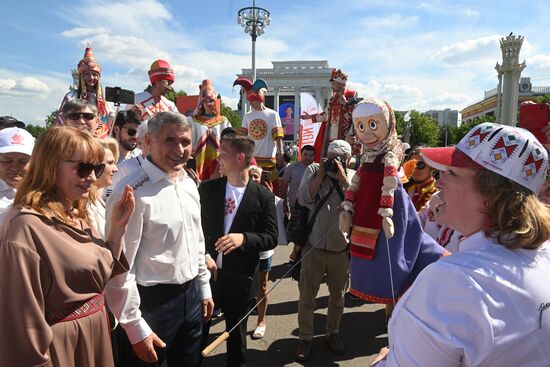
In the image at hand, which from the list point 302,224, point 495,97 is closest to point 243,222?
point 302,224

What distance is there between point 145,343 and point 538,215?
1.99 meters

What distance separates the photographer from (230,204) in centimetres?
346

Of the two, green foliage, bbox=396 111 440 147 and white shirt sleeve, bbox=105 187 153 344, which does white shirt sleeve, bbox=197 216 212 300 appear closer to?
white shirt sleeve, bbox=105 187 153 344

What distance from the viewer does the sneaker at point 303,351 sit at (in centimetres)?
393

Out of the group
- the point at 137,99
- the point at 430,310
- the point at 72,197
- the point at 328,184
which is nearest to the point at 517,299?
the point at 430,310

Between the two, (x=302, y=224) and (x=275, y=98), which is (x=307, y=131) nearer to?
(x=302, y=224)

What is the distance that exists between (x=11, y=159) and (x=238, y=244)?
1.66 metres

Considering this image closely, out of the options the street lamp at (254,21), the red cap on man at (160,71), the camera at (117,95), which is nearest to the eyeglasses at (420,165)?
the red cap on man at (160,71)

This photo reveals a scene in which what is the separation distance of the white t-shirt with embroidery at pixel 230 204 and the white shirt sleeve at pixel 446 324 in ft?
7.67

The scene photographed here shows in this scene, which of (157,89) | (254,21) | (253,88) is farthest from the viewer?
(254,21)

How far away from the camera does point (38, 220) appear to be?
169 cm

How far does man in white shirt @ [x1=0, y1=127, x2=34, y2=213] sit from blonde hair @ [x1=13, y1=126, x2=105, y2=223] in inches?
37.8

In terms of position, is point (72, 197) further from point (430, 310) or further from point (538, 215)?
point (538, 215)

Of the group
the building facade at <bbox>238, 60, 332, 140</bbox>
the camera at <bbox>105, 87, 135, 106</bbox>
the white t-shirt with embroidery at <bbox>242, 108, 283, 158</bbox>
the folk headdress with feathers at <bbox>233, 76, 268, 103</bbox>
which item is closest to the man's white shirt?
the camera at <bbox>105, 87, 135, 106</bbox>
